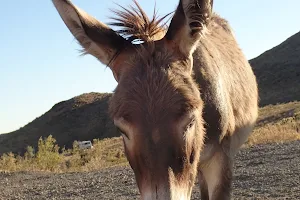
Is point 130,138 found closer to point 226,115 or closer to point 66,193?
point 226,115

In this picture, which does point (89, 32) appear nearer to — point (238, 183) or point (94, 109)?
point (238, 183)

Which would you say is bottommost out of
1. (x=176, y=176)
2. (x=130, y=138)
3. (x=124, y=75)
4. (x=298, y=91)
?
(x=298, y=91)

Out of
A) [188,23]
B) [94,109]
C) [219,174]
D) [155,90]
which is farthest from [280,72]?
[155,90]

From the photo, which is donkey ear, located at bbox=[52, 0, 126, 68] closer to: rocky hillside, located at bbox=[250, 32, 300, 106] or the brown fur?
the brown fur

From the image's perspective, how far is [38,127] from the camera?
64625 millimetres

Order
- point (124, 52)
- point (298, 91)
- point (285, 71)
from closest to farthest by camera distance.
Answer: point (124, 52), point (298, 91), point (285, 71)

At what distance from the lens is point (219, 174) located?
15.0ft

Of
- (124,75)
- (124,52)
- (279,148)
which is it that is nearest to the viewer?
(124,75)

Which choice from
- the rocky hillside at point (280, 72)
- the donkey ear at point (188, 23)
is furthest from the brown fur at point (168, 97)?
the rocky hillside at point (280, 72)

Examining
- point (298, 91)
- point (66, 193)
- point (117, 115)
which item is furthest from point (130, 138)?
point (298, 91)

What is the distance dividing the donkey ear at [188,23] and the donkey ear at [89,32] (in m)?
0.46

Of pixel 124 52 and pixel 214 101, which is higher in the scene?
pixel 124 52

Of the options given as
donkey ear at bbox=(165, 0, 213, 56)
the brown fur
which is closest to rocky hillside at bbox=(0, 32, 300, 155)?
the brown fur

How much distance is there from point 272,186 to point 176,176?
6.72m
